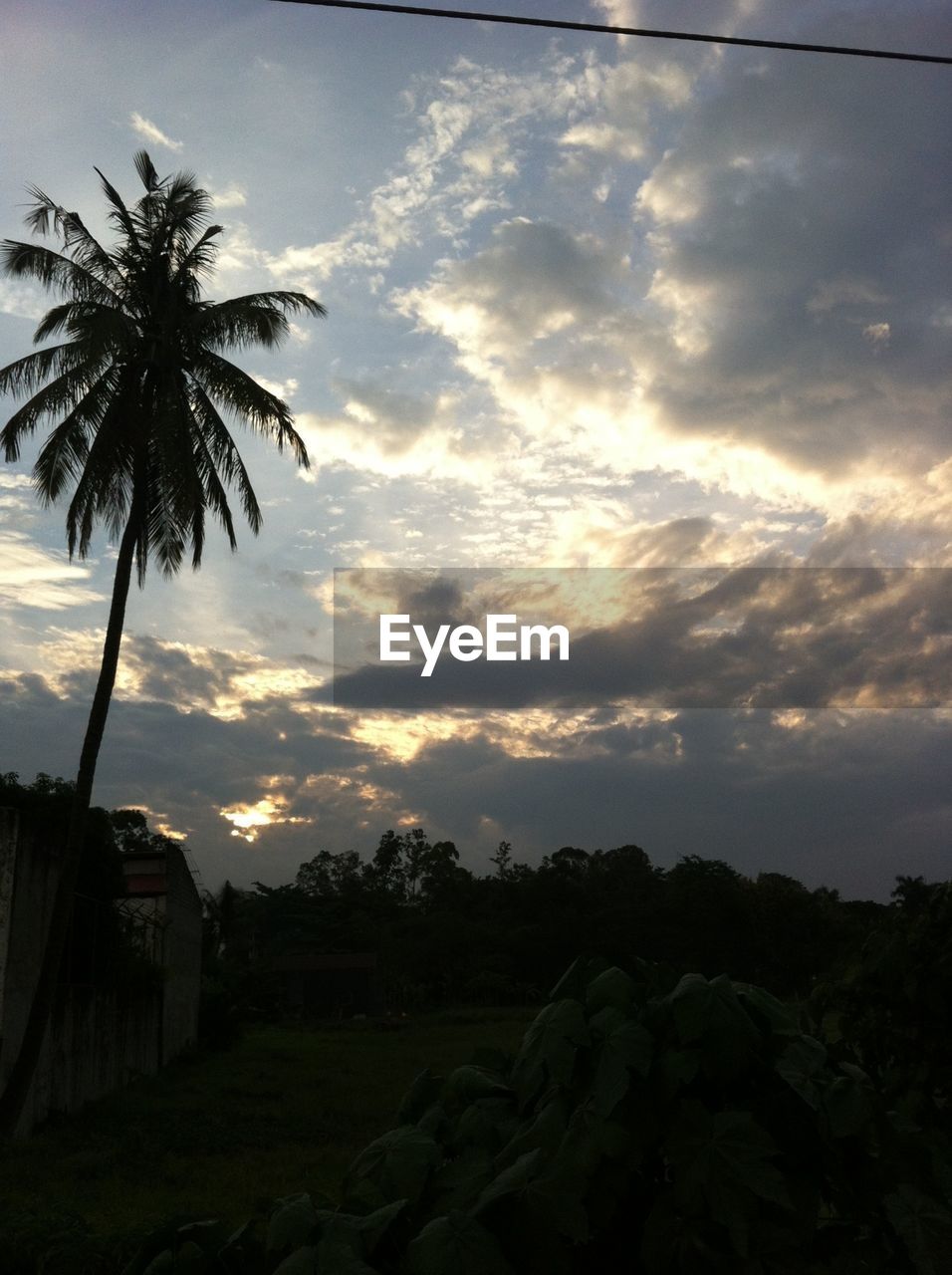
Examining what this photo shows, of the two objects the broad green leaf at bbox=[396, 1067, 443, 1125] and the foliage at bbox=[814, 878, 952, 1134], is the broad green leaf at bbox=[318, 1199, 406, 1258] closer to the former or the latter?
the broad green leaf at bbox=[396, 1067, 443, 1125]

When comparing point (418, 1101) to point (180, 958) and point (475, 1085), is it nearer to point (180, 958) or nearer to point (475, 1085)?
point (475, 1085)

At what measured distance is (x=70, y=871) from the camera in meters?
13.8

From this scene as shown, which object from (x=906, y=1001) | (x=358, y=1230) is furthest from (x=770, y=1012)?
(x=906, y=1001)

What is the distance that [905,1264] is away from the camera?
75.2 inches

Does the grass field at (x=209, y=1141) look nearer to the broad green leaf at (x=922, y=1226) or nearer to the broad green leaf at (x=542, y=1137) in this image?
the broad green leaf at (x=542, y=1137)

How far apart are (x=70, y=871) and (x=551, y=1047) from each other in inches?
521

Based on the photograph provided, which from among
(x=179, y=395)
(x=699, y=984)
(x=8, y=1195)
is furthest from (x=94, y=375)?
(x=699, y=984)

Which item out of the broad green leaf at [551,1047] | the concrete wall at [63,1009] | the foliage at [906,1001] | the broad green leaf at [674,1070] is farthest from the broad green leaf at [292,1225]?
the concrete wall at [63,1009]

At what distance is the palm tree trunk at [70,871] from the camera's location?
12531 mm

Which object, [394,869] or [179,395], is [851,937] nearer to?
[179,395]

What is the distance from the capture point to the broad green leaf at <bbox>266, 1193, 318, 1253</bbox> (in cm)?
180

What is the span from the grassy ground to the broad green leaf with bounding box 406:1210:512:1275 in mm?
939

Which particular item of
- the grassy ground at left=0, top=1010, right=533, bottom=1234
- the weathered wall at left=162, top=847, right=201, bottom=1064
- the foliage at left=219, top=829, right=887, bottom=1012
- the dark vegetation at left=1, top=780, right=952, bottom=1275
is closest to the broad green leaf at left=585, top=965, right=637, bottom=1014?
the dark vegetation at left=1, top=780, right=952, bottom=1275

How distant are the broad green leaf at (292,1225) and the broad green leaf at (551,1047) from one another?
41cm
